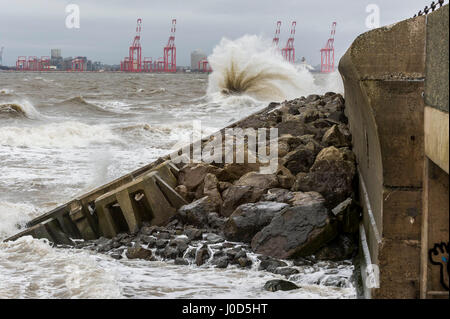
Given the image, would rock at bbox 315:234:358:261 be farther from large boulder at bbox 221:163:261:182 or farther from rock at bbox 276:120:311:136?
rock at bbox 276:120:311:136

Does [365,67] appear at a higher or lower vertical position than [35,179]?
higher

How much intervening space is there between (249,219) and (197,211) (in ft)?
2.38

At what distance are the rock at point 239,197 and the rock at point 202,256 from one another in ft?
2.64

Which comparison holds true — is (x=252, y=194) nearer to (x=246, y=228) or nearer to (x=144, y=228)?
(x=246, y=228)

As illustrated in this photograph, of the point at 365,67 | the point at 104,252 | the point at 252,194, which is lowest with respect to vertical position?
the point at 104,252

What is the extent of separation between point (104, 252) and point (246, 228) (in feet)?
4.27

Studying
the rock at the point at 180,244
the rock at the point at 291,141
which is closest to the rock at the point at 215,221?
the rock at the point at 180,244

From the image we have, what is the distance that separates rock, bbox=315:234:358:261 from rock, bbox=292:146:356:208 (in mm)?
454

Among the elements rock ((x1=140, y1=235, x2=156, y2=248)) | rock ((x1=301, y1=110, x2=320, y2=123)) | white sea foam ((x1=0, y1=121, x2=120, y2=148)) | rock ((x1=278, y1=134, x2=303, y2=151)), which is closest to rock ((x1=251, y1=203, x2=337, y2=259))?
rock ((x1=140, y1=235, x2=156, y2=248))

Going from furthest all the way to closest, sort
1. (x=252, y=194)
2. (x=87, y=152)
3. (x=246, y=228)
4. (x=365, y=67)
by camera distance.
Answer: (x=87, y=152) → (x=252, y=194) → (x=246, y=228) → (x=365, y=67)

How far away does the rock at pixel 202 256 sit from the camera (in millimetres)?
5039

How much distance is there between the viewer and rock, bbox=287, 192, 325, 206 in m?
5.16
